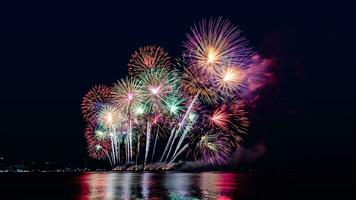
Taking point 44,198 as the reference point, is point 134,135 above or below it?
above

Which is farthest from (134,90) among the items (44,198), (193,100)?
(44,198)

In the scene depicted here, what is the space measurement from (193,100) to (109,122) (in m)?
15.6

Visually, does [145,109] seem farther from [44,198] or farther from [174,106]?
[44,198]

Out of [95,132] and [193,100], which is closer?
[193,100]

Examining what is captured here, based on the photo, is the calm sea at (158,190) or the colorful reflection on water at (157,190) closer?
the colorful reflection on water at (157,190)

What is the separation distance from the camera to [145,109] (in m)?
75.5

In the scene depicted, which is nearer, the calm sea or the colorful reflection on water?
the colorful reflection on water

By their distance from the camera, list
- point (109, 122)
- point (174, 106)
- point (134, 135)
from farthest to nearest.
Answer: point (134, 135), point (109, 122), point (174, 106)

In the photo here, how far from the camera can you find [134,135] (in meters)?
88.1

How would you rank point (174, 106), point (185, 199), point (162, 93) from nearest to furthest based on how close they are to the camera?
point (185, 199) < point (162, 93) < point (174, 106)

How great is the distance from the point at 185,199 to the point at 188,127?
124ft

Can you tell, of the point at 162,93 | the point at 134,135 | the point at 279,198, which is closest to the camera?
the point at 279,198

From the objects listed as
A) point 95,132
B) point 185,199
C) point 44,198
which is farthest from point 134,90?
point 185,199

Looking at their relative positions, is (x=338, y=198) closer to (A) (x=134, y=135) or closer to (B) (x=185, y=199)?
(B) (x=185, y=199)
